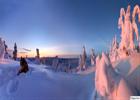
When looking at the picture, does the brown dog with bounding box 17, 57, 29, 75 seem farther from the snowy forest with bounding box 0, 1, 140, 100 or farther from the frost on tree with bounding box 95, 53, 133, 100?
the frost on tree with bounding box 95, 53, 133, 100

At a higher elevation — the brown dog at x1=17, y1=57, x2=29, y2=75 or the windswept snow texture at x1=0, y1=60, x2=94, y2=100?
the brown dog at x1=17, y1=57, x2=29, y2=75

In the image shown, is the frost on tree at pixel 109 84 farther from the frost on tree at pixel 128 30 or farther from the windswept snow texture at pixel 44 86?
the frost on tree at pixel 128 30

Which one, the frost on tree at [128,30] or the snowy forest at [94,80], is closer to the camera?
the snowy forest at [94,80]

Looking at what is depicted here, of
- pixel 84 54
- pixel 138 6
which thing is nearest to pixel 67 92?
pixel 138 6

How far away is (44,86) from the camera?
11.1 m

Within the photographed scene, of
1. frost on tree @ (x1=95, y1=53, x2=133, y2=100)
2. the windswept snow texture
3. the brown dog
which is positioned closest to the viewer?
frost on tree @ (x1=95, y1=53, x2=133, y2=100)

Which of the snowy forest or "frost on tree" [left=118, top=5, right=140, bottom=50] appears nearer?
the snowy forest

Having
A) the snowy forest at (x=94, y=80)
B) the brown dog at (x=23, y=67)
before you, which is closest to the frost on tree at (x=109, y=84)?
the snowy forest at (x=94, y=80)

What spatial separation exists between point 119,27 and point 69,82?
4.43m

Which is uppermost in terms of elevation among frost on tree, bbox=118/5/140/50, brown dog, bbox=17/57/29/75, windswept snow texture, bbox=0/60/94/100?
frost on tree, bbox=118/5/140/50

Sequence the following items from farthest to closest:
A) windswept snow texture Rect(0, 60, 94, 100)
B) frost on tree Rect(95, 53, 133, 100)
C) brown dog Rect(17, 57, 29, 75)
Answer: brown dog Rect(17, 57, 29, 75) → windswept snow texture Rect(0, 60, 94, 100) → frost on tree Rect(95, 53, 133, 100)

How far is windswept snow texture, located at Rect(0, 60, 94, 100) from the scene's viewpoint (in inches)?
413

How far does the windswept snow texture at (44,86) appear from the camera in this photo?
10500 mm

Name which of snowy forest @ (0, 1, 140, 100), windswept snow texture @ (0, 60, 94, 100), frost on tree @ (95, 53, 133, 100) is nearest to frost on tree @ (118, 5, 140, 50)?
snowy forest @ (0, 1, 140, 100)
